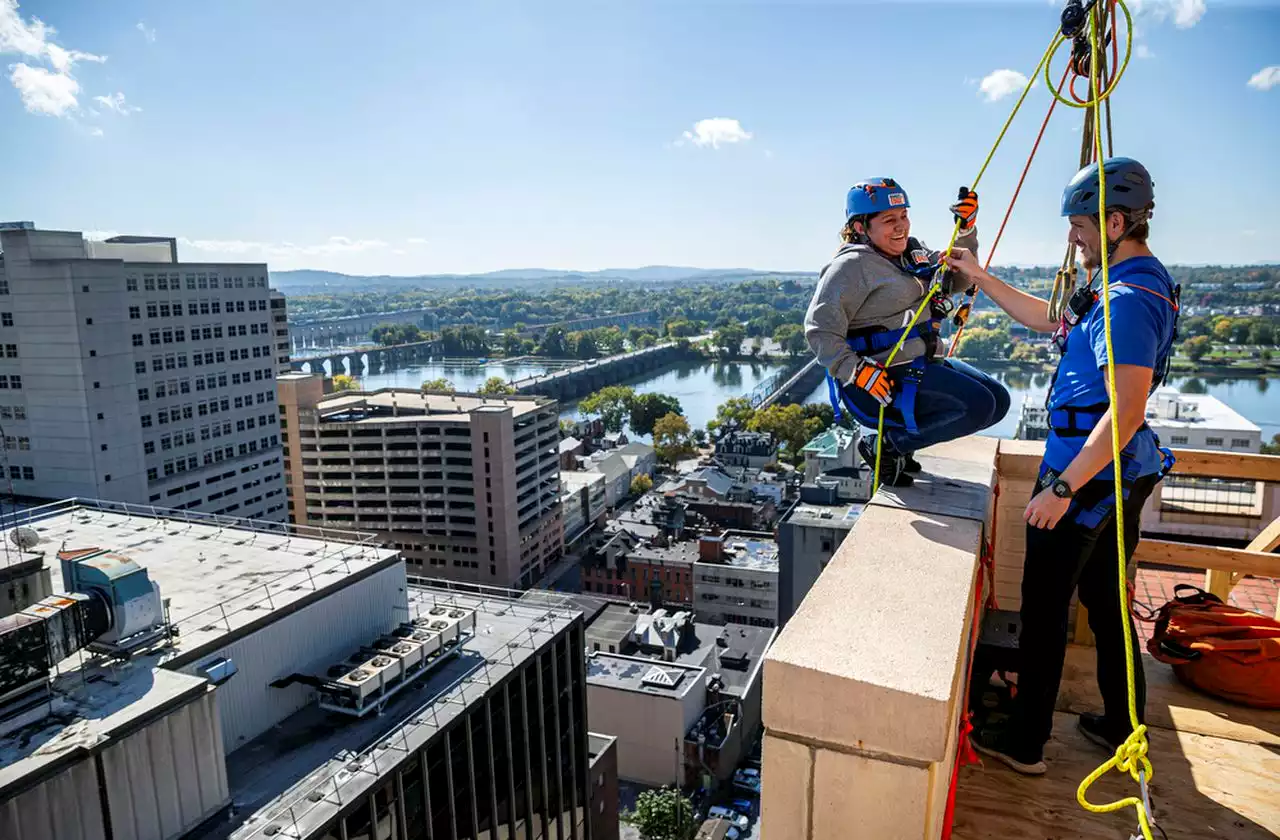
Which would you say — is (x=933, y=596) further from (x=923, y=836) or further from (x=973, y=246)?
(x=973, y=246)

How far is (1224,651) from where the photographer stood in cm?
398

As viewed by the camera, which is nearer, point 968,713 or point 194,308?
point 968,713

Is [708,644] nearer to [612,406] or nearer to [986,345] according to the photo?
[612,406]

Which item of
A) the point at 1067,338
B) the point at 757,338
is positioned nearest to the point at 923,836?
the point at 1067,338

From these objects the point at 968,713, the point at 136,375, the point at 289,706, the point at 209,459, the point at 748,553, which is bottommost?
the point at 748,553

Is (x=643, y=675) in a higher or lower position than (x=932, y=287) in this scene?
lower

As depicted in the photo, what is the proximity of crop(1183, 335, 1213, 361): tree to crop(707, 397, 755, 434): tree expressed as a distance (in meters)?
54.5

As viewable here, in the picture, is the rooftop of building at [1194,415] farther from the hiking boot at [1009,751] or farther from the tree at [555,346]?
the tree at [555,346]

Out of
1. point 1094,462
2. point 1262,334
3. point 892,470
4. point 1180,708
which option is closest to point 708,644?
point 1180,708

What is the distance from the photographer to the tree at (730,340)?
125 meters

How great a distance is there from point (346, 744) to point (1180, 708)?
11158 millimetres

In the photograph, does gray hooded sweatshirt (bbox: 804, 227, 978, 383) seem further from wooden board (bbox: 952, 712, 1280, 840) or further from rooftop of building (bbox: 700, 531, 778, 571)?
rooftop of building (bbox: 700, 531, 778, 571)

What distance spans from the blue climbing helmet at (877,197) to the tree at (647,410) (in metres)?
68.3

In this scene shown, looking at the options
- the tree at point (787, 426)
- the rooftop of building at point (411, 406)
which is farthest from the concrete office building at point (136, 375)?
the tree at point (787, 426)
